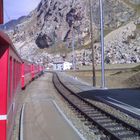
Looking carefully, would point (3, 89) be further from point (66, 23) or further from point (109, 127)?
point (66, 23)

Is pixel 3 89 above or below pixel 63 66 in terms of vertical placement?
below

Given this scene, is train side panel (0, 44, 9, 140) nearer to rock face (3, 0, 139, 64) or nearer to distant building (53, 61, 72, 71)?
distant building (53, 61, 72, 71)

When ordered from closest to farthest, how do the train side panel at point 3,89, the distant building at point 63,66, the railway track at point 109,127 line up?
the train side panel at point 3,89 → the railway track at point 109,127 → the distant building at point 63,66

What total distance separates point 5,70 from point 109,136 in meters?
5.49

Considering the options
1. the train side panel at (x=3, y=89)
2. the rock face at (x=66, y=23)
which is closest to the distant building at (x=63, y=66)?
the rock face at (x=66, y=23)

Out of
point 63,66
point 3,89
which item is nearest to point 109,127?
point 3,89

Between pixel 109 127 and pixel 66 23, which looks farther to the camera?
pixel 66 23

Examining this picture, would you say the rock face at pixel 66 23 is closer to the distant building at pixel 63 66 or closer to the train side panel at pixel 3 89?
the distant building at pixel 63 66

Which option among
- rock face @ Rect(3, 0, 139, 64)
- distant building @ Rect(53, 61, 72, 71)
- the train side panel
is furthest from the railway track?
rock face @ Rect(3, 0, 139, 64)

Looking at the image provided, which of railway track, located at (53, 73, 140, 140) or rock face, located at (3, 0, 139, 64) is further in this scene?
rock face, located at (3, 0, 139, 64)

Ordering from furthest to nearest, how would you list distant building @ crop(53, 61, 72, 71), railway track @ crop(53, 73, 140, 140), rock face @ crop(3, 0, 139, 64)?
rock face @ crop(3, 0, 139, 64), distant building @ crop(53, 61, 72, 71), railway track @ crop(53, 73, 140, 140)

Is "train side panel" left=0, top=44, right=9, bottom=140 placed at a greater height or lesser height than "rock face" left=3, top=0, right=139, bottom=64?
lesser

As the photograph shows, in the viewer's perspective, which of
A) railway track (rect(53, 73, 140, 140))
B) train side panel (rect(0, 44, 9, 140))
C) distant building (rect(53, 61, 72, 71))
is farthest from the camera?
distant building (rect(53, 61, 72, 71))

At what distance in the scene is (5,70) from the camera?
8539 mm
